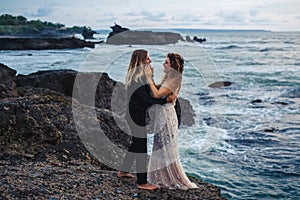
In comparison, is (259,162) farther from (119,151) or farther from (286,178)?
(119,151)

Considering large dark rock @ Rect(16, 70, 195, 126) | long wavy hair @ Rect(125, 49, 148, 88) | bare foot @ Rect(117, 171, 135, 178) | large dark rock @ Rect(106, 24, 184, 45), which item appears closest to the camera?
long wavy hair @ Rect(125, 49, 148, 88)

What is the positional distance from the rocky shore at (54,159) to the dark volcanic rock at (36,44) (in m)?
49.9

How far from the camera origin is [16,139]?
6684mm

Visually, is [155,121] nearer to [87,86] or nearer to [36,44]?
[87,86]

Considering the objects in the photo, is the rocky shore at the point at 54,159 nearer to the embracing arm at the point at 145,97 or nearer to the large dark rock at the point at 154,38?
the embracing arm at the point at 145,97

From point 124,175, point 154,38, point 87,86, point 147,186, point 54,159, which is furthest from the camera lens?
point 154,38

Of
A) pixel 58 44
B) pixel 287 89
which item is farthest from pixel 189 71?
pixel 58 44

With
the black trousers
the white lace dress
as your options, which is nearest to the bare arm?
the white lace dress

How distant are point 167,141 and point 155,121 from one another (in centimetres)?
32

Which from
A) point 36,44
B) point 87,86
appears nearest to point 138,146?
point 87,86

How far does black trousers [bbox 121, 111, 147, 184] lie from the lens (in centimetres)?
524

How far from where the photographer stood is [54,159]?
21.2 ft

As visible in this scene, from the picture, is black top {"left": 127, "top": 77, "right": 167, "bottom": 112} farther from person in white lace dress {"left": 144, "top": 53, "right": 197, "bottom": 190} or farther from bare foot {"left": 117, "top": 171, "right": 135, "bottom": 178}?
bare foot {"left": 117, "top": 171, "right": 135, "bottom": 178}

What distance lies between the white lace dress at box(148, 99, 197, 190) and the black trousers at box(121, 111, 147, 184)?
15 cm
